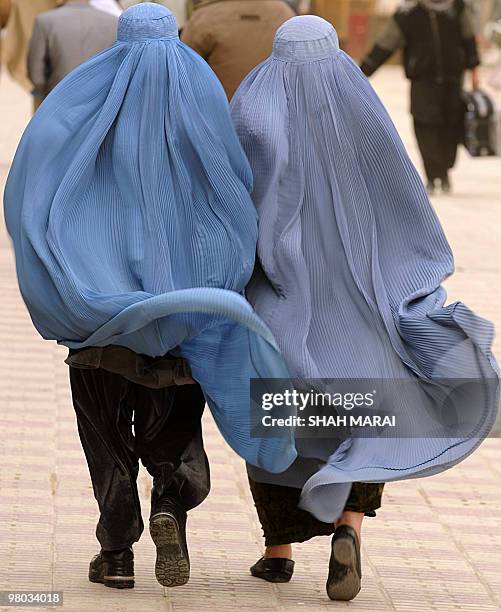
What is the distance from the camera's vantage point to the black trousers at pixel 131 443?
418 cm

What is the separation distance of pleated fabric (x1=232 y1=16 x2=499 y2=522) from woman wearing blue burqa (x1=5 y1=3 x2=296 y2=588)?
0.39 feet

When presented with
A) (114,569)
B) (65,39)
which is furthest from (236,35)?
(114,569)

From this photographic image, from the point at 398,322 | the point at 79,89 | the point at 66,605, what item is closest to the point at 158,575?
the point at 66,605

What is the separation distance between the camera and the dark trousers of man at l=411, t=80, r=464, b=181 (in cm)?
1251

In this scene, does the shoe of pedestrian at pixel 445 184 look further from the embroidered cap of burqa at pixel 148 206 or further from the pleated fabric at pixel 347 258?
the embroidered cap of burqa at pixel 148 206

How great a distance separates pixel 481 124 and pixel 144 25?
28.7 ft

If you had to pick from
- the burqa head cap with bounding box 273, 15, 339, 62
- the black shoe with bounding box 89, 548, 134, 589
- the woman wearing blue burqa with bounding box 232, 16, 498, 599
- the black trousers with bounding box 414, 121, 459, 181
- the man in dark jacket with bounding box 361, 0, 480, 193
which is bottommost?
the black trousers with bounding box 414, 121, 459, 181

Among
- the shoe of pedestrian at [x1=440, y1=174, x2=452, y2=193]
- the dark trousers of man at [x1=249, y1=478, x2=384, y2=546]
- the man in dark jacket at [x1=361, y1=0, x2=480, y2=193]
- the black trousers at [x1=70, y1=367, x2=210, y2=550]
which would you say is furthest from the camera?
the shoe of pedestrian at [x1=440, y1=174, x2=452, y2=193]

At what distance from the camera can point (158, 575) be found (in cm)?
401

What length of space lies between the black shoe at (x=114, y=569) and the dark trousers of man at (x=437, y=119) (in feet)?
28.4

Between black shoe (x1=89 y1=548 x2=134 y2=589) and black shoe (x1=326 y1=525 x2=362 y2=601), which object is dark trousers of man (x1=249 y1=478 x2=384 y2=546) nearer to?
black shoe (x1=326 y1=525 x2=362 y2=601)

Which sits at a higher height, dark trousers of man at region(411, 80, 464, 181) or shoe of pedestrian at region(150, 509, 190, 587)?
shoe of pedestrian at region(150, 509, 190, 587)

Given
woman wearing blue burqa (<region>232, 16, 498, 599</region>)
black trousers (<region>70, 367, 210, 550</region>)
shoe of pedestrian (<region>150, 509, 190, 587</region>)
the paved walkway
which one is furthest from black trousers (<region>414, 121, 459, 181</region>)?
shoe of pedestrian (<region>150, 509, 190, 587</region>)

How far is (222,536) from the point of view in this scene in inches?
189
